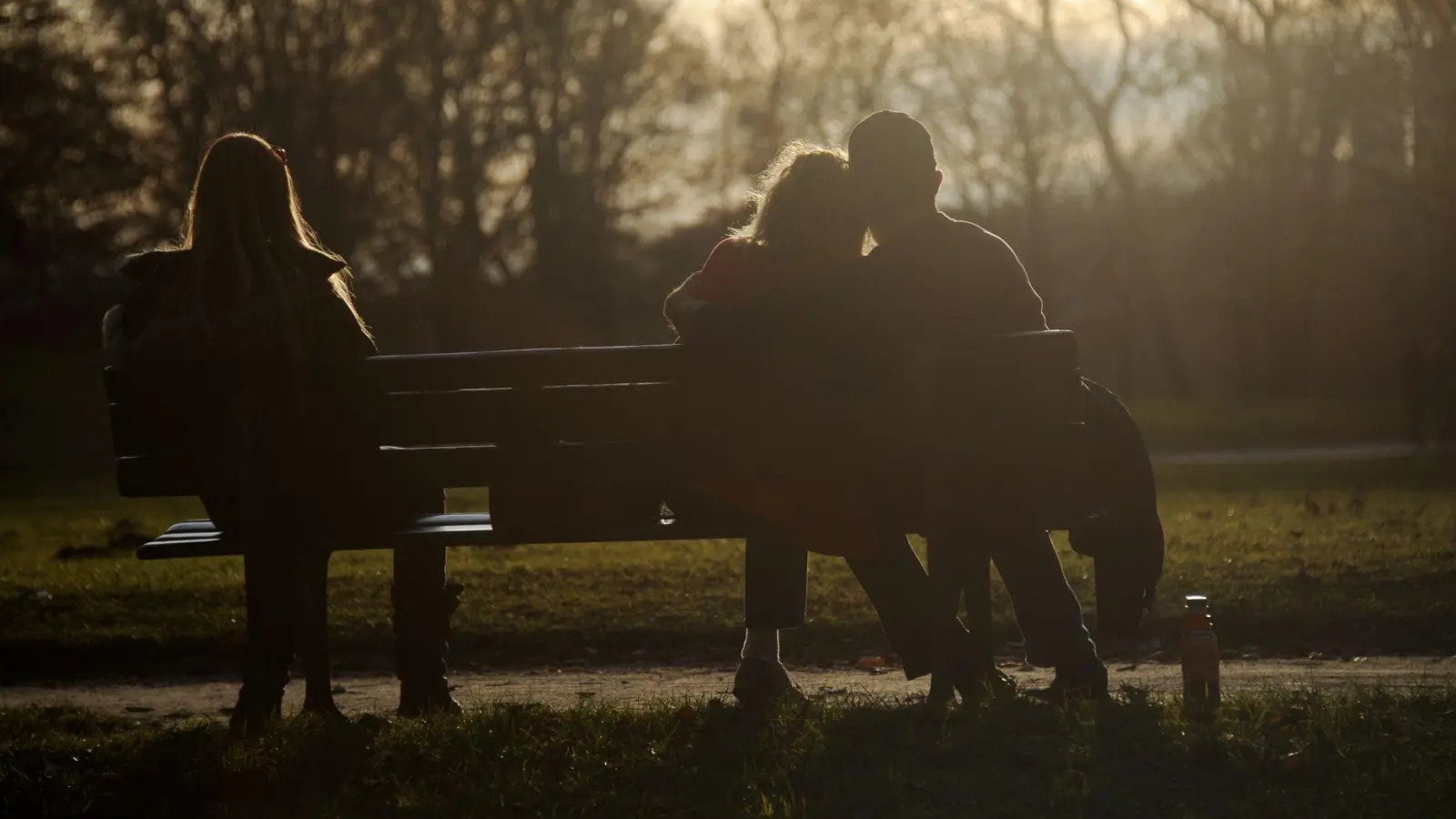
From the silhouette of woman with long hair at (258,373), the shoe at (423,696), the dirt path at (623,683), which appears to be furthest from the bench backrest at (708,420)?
the dirt path at (623,683)

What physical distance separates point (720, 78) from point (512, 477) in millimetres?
31448

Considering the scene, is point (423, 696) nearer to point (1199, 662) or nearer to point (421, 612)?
point (421, 612)

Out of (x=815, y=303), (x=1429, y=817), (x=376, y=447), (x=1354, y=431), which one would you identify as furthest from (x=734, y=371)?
(x=1354, y=431)

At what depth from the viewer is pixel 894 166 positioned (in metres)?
5.10

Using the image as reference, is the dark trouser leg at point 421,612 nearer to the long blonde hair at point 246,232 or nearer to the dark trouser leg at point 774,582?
the long blonde hair at point 246,232

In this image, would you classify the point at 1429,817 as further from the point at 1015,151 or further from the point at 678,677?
the point at 1015,151

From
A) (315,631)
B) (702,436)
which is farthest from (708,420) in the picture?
(315,631)

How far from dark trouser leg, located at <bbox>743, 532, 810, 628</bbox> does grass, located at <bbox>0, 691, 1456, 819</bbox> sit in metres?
0.41

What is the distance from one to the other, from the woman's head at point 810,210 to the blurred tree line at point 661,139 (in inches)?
1019

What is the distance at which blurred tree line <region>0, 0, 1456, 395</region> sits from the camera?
30.7 meters

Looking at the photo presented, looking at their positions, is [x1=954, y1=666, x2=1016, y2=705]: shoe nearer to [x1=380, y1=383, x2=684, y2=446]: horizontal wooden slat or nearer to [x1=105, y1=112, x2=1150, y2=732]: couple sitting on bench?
[x1=105, y1=112, x2=1150, y2=732]: couple sitting on bench

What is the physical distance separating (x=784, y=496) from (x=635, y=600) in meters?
3.72

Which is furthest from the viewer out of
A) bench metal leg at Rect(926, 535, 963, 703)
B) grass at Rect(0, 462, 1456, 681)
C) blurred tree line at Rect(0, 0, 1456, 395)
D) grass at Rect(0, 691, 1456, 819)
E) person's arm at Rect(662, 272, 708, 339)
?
blurred tree line at Rect(0, 0, 1456, 395)

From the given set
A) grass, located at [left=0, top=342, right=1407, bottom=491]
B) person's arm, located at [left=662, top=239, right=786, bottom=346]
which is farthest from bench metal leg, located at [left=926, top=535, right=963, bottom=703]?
grass, located at [left=0, top=342, right=1407, bottom=491]
